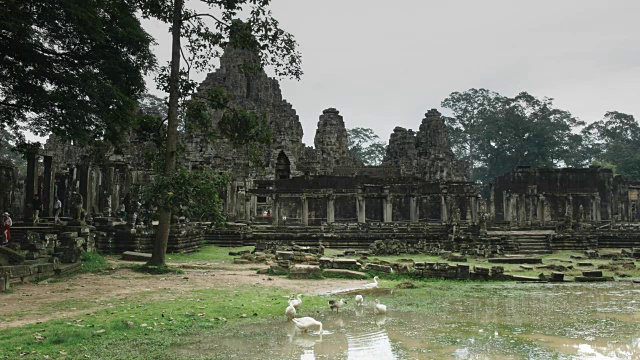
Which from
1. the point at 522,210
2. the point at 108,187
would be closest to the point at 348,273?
the point at 108,187

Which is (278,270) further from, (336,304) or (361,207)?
(361,207)

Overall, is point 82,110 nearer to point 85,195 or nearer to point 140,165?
point 85,195

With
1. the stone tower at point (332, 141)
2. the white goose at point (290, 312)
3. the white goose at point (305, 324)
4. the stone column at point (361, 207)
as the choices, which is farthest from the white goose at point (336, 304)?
the stone tower at point (332, 141)

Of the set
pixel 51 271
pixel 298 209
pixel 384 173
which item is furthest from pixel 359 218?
pixel 51 271

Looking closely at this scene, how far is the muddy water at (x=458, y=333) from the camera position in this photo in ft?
23.0

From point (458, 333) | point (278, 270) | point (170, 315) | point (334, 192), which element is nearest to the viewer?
point (458, 333)

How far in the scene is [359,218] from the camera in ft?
95.8

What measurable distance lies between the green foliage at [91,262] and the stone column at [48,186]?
9.63 m

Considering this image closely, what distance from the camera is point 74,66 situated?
17609 millimetres

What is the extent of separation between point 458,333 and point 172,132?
10.4m

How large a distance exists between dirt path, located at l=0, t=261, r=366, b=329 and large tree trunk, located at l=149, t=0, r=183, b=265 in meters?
0.99

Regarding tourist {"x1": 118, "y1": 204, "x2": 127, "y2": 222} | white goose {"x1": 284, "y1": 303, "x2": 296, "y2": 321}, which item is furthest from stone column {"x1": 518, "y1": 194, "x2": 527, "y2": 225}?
white goose {"x1": 284, "y1": 303, "x2": 296, "y2": 321}

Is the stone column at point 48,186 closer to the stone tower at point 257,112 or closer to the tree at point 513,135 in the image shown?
the stone tower at point 257,112

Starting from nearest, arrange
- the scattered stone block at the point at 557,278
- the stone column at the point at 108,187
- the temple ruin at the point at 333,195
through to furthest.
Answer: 1. the scattered stone block at the point at 557,278
2. the stone column at the point at 108,187
3. the temple ruin at the point at 333,195
